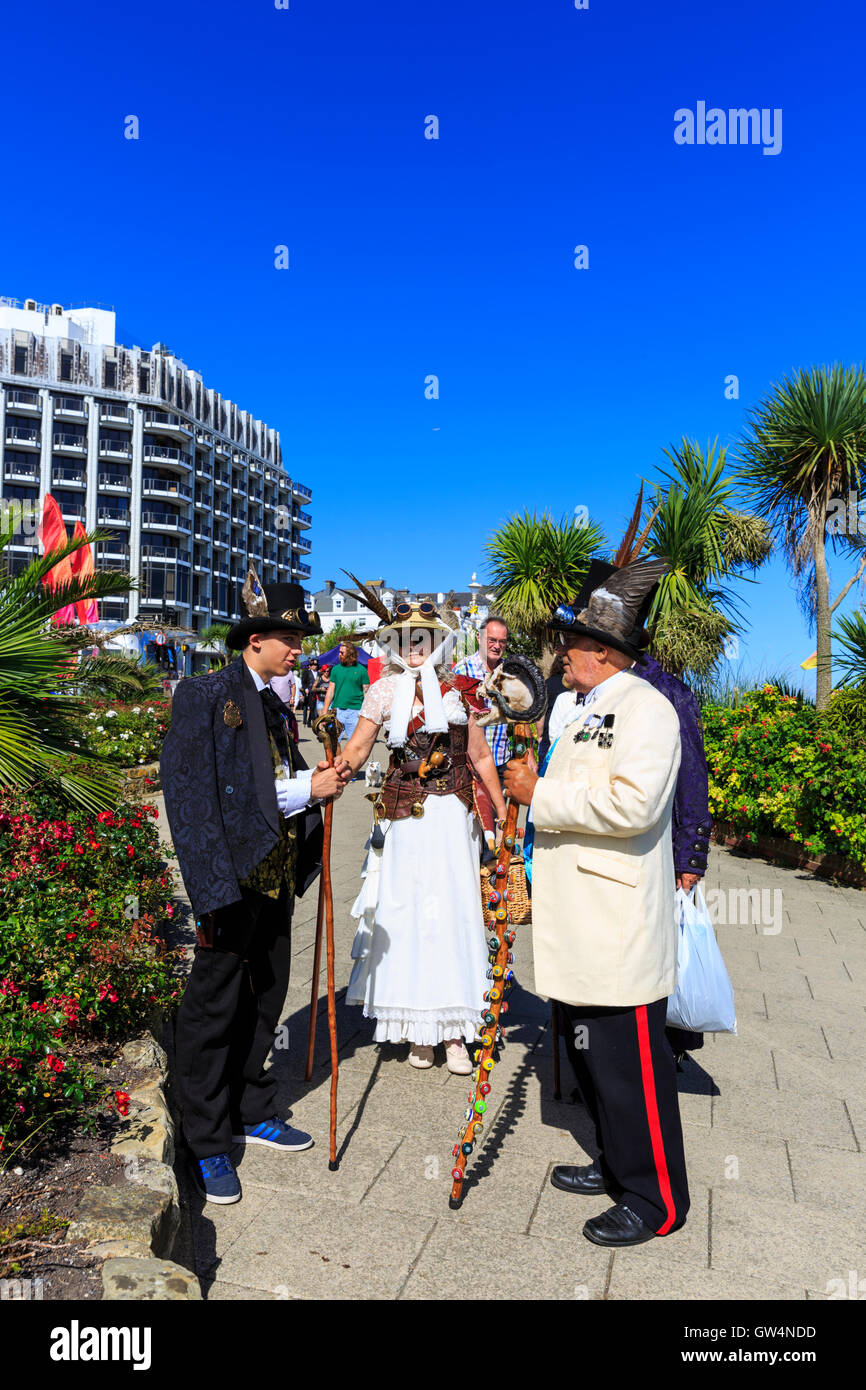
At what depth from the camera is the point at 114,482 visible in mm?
78688

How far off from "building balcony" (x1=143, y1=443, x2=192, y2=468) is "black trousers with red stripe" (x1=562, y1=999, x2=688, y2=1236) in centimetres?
8353

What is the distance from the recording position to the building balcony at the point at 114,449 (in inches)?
3085

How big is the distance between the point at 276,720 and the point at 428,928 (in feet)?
4.24

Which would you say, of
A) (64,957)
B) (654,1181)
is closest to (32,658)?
(64,957)

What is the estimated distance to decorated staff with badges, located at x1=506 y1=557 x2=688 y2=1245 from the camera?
286cm

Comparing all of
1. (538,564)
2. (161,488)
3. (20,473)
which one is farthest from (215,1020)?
(161,488)

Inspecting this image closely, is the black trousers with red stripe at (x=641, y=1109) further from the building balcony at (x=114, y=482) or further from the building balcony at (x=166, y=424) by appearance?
the building balcony at (x=166, y=424)

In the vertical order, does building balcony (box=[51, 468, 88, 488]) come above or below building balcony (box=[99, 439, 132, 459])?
below

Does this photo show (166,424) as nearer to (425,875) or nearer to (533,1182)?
(425,875)

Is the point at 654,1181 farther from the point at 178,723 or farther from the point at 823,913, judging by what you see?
the point at 823,913

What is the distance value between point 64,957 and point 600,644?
231 centimetres

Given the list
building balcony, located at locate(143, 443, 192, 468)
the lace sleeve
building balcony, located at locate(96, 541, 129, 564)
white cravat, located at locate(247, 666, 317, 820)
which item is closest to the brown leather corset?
the lace sleeve

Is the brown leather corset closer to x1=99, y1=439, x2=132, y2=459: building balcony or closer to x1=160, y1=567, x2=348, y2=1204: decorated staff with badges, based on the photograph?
x1=160, y1=567, x2=348, y2=1204: decorated staff with badges

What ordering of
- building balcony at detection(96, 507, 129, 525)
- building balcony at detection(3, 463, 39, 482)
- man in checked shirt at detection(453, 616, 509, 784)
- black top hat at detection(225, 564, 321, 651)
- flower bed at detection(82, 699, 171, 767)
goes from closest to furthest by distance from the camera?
black top hat at detection(225, 564, 321, 651)
man in checked shirt at detection(453, 616, 509, 784)
flower bed at detection(82, 699, 171, 767)
building balcony at detection(3, 463, 39, 482)
building balcony at detection(96, 507, 129, 525)
